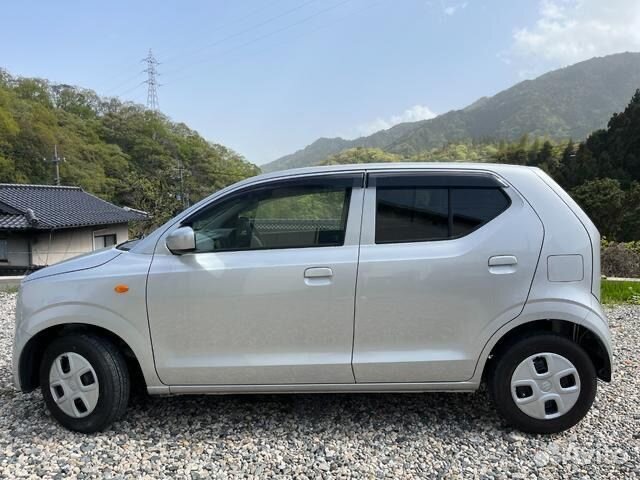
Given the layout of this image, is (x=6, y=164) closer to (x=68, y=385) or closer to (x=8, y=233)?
(x=8, y=233)

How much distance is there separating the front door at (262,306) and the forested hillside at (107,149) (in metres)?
35.5

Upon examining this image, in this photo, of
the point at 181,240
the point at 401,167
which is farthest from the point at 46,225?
the point at 401,167

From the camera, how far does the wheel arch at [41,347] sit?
2641 mm

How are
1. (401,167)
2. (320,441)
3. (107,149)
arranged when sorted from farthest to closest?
(107,149)
(401,167)
(320,441)

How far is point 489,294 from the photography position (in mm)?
2402

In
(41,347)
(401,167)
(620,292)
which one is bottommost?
(620,292)

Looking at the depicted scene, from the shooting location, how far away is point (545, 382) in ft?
8.07

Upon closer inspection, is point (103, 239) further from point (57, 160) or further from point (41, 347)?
point (41, 347)

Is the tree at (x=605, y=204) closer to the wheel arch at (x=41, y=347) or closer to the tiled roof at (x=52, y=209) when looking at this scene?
the tiled roof at (x=52, y=209)

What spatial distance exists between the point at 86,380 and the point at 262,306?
116 cm

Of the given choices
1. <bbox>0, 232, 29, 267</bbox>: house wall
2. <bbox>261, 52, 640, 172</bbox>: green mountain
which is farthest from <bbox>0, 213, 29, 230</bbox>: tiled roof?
<bbox>261, 52, 640, 172</bbox>: green mountain

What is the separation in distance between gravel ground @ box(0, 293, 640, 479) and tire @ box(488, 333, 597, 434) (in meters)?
0.14

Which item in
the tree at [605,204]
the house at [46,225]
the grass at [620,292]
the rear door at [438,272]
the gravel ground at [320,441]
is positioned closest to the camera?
the gravel ground at [320,441]

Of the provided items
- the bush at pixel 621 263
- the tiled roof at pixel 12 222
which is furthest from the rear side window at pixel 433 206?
the tiled roof at pixel 12 222
